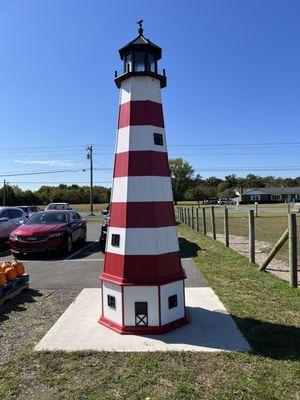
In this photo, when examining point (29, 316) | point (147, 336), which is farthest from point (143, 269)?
point (29, 316)

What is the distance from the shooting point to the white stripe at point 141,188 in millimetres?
5078

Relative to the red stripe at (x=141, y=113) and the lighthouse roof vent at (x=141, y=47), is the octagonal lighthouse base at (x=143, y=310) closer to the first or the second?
the red stripe at (x=141, y=113)

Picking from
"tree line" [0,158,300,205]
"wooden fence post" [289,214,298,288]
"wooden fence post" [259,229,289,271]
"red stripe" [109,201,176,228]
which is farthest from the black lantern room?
"tree line" [0,158,300,205]

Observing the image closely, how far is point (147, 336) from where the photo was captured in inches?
189

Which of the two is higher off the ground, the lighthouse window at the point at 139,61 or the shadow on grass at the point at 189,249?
the lighthouse window at the point at 139,61

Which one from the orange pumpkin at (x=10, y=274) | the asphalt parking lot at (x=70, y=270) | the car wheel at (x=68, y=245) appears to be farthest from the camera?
the car wheel at (x=68, y=245)

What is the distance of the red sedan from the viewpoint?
1177cm

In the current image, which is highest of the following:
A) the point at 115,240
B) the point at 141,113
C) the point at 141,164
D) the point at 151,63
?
the point at 151,63

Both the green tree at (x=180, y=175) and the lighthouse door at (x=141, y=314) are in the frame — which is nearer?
the lighthouse door at (x=141, y=314)

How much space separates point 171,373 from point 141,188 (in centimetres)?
234

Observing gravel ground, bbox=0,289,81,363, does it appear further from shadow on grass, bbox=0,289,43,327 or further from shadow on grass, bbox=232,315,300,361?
shadow on grass, bbox=232,315,300,361

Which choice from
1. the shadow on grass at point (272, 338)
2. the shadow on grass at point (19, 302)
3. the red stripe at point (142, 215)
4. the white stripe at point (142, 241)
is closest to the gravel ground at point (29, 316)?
the shadow on grass at point (19, 302)

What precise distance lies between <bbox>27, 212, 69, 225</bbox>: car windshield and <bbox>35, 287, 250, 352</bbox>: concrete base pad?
24.9 feet

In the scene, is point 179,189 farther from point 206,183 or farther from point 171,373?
point 171,373
